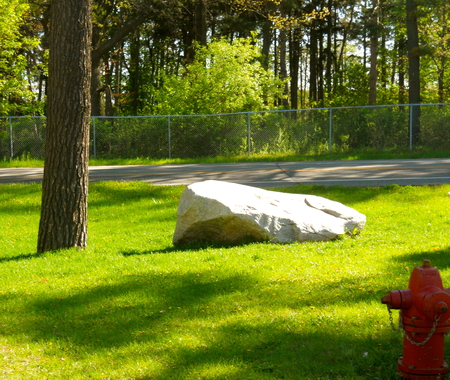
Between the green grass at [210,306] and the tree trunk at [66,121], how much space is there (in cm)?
54

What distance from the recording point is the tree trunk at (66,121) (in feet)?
25.6

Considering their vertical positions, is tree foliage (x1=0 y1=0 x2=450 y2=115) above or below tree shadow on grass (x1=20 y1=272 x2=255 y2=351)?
above

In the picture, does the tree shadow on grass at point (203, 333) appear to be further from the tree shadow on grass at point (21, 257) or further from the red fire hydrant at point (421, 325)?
the tree shadow on grass at point (21, 257)

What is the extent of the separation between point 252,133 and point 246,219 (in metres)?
15.5

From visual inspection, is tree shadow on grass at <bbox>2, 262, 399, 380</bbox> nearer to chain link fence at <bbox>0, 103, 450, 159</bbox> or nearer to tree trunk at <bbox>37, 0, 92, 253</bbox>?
tree trunk at <bbox>37, 0, 92, 253</bbox>

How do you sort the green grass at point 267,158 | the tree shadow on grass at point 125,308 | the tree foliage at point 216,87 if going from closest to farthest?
the tree shadow on grass at point 125,308 < the green grass at point 267,158 < the tree foliage at point 216,87

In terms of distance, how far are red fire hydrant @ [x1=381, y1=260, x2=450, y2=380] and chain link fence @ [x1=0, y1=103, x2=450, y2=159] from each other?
1924 cm

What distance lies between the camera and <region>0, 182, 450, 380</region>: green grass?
381cm

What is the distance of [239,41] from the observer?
26266 millimetres

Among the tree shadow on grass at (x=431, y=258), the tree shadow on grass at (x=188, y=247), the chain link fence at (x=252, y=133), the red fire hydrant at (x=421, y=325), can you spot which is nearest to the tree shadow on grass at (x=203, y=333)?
the red fire hydrant at (x=421, y=325)

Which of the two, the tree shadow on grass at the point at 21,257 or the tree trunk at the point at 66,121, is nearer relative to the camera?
the tree shadow on grass at the point at 21,257

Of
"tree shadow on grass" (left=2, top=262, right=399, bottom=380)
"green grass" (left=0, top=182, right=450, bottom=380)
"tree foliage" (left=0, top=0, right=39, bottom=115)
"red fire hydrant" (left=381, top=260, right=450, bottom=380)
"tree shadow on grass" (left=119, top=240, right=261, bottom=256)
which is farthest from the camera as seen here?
"tree foliage" (left=0, top=0, right=39, bottom=115)

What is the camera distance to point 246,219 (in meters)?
7.44

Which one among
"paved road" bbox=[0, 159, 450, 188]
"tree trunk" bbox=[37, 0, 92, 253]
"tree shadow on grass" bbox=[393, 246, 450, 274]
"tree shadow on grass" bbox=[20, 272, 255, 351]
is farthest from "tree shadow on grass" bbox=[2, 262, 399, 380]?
"paved road" bbox=[0, 159, 450, 188]
